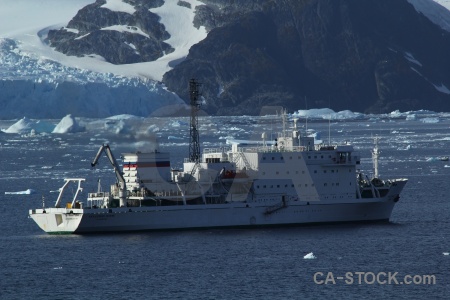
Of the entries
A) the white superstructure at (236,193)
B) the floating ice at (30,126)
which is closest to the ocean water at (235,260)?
the white superstructure at (236,193)

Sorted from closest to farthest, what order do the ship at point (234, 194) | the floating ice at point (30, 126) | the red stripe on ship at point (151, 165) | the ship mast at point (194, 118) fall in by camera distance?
1. the ship at point (234, 194)
2. the red stripe on ship at point (151, 165)
3. the ship mast at point (194, 118)
4. the floating ice at point (30, 126)

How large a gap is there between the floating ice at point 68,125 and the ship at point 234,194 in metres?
76.4

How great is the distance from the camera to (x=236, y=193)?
6172cm

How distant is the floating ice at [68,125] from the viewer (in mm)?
139375

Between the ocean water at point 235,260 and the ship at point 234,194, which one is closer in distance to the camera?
the ocean water at point 235,260

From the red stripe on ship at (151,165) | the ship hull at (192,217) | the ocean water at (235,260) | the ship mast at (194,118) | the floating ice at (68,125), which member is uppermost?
the floating ice at (68,125)

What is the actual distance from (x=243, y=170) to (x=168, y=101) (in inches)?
5170

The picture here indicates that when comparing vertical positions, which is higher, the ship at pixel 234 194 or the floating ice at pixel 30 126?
the floating ice at pixel 30 126

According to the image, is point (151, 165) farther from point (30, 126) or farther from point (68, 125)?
point (30, 126)

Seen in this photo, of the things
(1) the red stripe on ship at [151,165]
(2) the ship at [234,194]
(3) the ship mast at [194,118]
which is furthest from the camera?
(3) the ship mast at [194,118]

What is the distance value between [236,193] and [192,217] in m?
2.67

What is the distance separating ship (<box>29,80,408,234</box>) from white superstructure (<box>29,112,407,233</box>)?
0.16 feet

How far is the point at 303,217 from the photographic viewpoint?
62219 millimetres

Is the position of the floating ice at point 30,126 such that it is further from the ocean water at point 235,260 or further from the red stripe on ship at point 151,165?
the red stripe on ship at point 151,165
